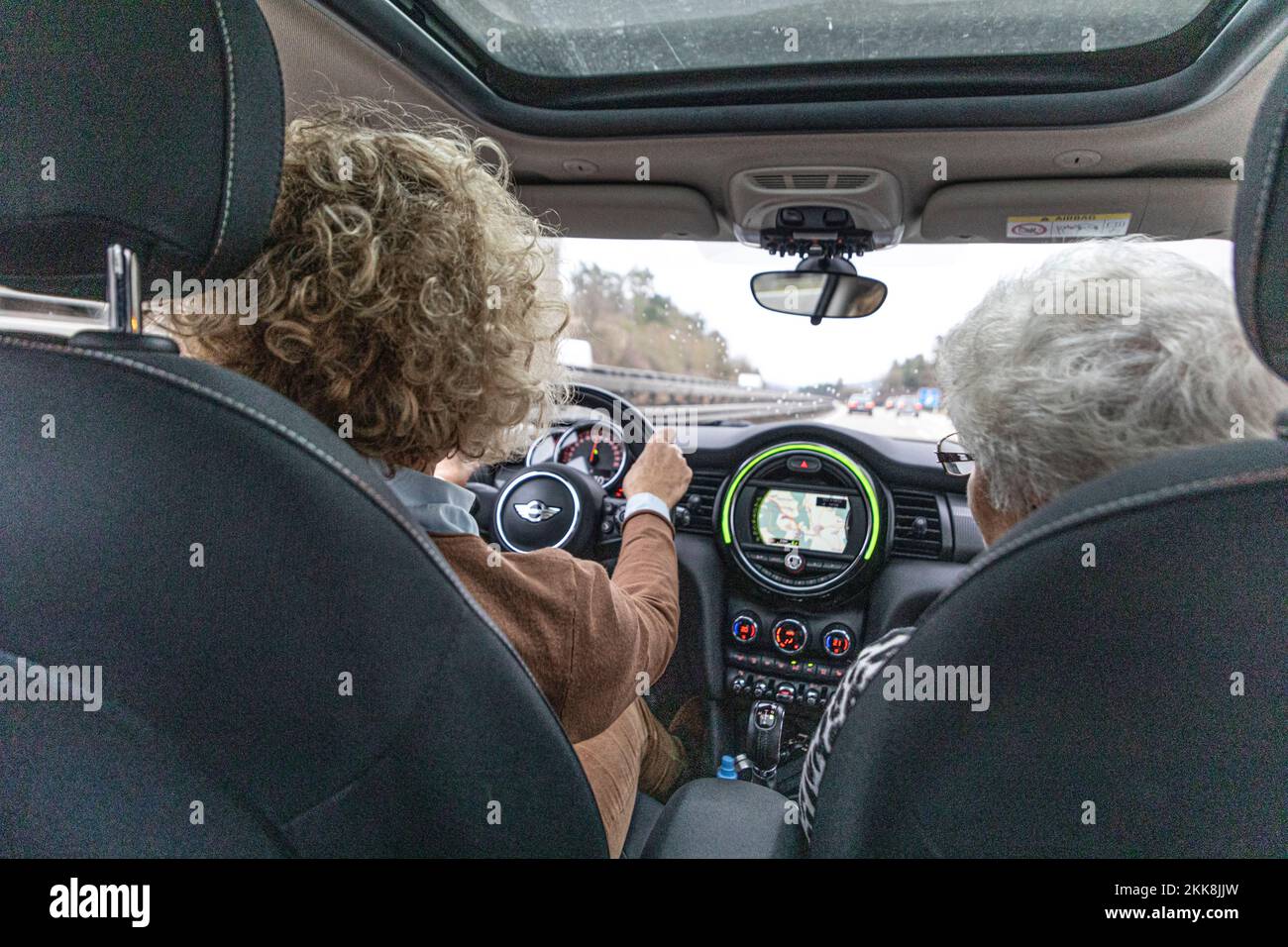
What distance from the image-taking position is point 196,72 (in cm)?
88

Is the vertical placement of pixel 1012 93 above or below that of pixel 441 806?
above

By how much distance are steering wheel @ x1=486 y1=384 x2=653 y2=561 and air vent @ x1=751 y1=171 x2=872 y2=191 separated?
975mm

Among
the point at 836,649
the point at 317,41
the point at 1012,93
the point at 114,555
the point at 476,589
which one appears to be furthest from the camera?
the point at 836,649

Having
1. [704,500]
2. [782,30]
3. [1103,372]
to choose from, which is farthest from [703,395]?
[1103,372]

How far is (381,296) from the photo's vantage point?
1.09m

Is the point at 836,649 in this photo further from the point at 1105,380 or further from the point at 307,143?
the point at 307,143

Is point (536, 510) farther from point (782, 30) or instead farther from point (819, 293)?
point (782, 30)

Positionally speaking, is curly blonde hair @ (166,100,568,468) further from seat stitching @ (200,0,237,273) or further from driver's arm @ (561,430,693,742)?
driver's arm @ (561,430,693,742)

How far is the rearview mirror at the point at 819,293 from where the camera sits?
3.01m

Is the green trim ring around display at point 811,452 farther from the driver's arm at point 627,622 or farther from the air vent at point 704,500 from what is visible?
the driver's arm at point 627,622

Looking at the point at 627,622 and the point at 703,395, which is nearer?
the point at 627,622

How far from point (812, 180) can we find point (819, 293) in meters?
0.51
